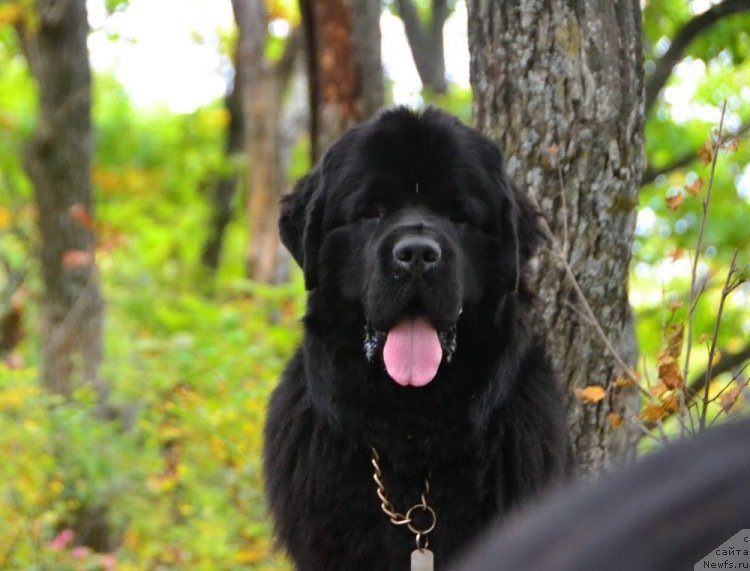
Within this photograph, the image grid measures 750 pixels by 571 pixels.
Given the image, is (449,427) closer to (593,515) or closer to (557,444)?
(557,444)

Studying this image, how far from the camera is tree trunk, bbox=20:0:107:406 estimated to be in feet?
35.2

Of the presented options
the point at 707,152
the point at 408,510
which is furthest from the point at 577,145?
the point at 408,510

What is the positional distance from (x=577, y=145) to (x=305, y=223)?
1166 mm

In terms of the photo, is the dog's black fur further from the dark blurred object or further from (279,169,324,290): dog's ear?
the dark blurred object

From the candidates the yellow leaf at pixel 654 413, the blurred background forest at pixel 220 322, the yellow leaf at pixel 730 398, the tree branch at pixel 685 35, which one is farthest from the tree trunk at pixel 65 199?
the yellow leaf at pixel 730 398

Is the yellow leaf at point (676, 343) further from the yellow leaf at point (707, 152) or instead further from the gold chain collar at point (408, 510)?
the gold chain collar at point (408, 510)

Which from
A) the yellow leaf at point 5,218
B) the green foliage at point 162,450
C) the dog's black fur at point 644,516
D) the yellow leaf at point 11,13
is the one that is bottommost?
the green foliage at point 162,450


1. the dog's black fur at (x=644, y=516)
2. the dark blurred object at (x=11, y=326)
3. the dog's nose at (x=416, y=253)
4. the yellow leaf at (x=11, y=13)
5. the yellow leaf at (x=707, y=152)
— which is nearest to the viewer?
the dog's black fur at (x=644, y=516)

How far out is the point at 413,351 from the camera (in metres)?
3.87

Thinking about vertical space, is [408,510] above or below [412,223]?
below

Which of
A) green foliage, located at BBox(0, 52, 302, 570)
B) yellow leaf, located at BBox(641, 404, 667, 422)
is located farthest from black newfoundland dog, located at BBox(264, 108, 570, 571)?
green foliage, located at BBox(0, 52, 302, 570)

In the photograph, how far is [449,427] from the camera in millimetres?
3955

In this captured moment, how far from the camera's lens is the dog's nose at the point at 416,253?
3.70 metres

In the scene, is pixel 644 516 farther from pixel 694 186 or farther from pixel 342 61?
pixel 342 61
